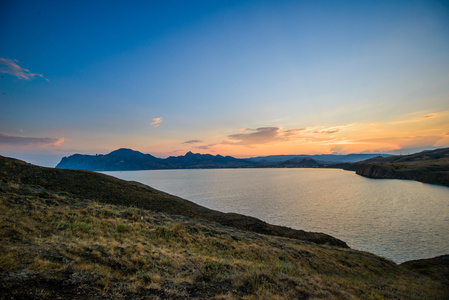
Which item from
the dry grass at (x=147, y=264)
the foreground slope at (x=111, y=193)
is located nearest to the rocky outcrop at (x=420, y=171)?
the foreground slope at (x=111, y=193)

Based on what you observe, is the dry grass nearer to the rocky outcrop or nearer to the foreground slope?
the foreground slope

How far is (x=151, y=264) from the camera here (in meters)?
9.76

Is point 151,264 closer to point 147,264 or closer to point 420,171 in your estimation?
point 147,264

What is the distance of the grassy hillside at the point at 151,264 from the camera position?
7062 millimetres

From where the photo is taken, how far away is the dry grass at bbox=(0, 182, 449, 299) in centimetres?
708

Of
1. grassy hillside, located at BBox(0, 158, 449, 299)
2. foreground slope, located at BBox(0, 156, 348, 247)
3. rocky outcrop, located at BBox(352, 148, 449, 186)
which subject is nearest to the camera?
grassy hillside, located at BBox(0, 158, 449, 299)

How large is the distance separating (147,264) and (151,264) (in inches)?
8.1

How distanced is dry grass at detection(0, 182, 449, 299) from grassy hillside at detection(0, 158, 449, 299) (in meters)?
0.04

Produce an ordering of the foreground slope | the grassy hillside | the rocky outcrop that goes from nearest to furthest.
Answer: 1. the grassy hillside
2. the foreground slope
3. the rocky outcrop

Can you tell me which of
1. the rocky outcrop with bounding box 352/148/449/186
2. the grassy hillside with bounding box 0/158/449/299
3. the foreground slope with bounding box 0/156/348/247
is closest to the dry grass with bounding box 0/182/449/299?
the grassy hillside with bounding box 0/158/449/299

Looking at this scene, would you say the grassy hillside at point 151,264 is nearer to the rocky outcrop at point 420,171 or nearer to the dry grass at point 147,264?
the dry grass at point 147,264

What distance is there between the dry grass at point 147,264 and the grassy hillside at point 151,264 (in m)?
0.04

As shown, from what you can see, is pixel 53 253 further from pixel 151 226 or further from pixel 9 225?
pixel 151 226

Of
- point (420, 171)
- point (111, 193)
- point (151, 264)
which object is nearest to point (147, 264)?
point (151, 264)
